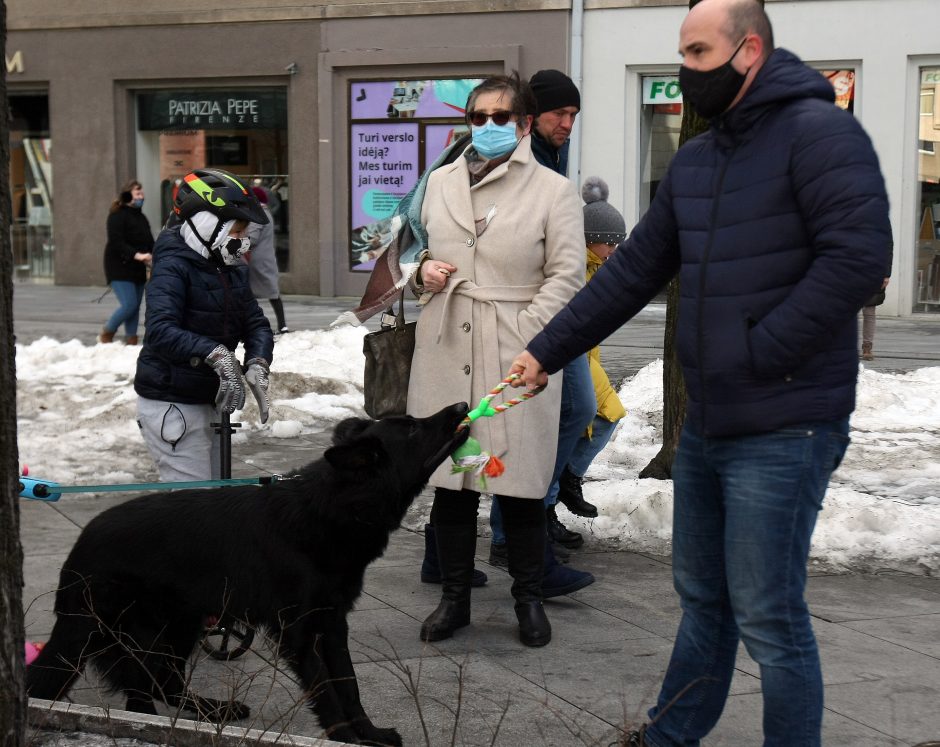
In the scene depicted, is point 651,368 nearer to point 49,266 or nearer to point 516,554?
point 516,554

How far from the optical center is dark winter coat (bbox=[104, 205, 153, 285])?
1456cm

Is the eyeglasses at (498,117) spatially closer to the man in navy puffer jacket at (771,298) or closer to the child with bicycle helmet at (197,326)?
the child with bicycle helmet at (197,326)

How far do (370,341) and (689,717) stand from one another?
206 centimetres

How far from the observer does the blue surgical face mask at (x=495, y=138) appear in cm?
462

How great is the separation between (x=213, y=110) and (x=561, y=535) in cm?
1659

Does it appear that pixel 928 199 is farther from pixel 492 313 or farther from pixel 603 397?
pixel 492 313

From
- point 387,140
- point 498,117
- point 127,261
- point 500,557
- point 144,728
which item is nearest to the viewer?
point 144,728

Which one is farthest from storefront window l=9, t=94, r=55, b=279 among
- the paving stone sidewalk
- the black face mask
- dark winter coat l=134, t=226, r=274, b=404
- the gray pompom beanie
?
the black face mask

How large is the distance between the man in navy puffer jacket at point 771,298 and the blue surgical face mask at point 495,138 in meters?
1.51

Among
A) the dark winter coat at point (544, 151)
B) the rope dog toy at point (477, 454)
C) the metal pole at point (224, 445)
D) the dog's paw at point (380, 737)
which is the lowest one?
the dog's paw at point (380, 737)

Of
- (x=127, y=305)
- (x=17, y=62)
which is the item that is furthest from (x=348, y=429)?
(x=17, y=62)

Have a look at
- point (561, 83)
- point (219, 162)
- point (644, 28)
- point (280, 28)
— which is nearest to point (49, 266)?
point (219, 162)

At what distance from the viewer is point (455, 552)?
4762mm

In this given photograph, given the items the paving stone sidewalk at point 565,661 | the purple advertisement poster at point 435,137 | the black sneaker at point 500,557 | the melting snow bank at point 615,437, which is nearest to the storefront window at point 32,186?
the purple advertisement poster at point 435,137
